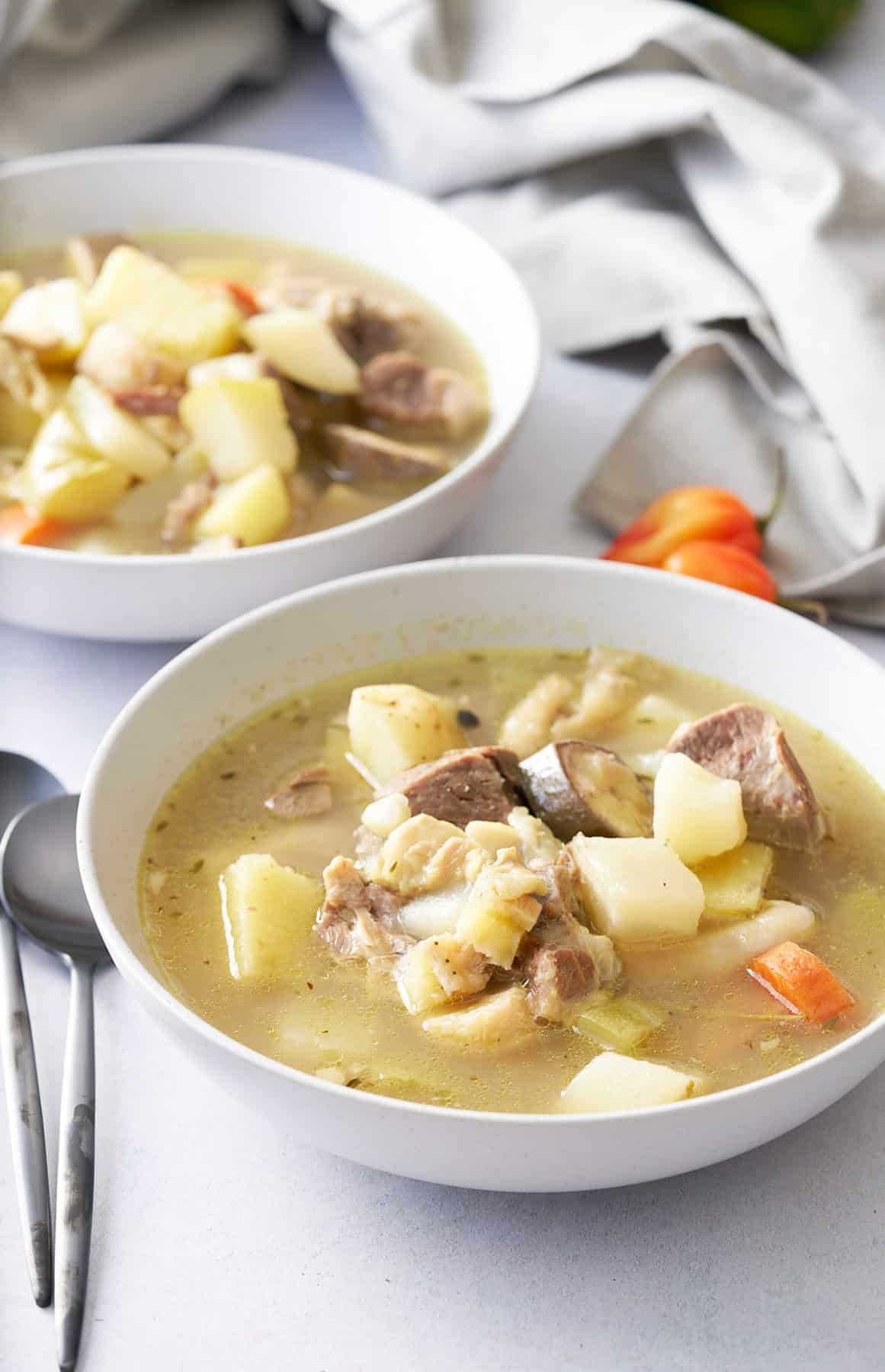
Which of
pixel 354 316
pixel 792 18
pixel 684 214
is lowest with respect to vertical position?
pixel 792 18

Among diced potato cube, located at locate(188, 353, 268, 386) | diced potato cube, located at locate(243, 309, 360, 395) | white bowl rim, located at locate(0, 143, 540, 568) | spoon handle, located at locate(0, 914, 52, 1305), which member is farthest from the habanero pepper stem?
spoon handle, located at locate(0, 914, 52, 1305)

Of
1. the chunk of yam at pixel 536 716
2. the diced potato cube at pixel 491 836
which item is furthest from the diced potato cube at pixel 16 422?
the diced potato cube at pixel 491 836

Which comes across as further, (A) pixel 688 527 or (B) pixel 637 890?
(A) pixel 688 527

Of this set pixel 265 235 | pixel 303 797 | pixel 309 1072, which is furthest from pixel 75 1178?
pixel 265 235

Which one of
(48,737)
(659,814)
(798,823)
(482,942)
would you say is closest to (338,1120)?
(482,942)

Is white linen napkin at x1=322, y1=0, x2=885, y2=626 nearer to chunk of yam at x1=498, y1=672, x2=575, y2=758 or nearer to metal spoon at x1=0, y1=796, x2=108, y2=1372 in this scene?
chunk of yam at x1=498, y1=672, x2=575, y2=758

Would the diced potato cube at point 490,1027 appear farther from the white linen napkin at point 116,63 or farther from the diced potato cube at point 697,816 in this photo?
the white linen napkin at point 116,63

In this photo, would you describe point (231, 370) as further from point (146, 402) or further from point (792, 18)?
point (792, 18)
